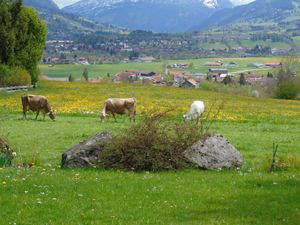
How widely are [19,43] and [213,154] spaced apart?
56414 millimetres

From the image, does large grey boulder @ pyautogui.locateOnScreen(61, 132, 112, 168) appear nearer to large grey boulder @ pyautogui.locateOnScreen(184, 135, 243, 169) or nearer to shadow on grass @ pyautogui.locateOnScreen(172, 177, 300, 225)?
large grey boulder @ pyautogui.locateOnScreen(184, 135, 243, 169)

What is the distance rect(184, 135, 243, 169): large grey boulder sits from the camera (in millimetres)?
19172

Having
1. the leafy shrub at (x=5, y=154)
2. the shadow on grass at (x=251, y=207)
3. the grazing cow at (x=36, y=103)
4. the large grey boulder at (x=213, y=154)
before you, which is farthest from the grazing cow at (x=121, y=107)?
the shadow on grass at (x=251, y=207)

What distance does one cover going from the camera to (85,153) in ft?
63.5

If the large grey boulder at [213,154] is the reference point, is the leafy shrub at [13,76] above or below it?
below

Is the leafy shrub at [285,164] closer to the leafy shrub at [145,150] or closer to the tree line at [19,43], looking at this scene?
the leafy shrub at [145,150]

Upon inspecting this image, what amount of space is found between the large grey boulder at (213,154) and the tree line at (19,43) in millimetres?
50394

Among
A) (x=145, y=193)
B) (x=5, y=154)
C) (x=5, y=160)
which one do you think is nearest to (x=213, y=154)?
(x=145, y=193)

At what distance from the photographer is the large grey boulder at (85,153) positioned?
19125mm

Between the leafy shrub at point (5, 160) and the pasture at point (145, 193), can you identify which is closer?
the pasture at point (145, 193)

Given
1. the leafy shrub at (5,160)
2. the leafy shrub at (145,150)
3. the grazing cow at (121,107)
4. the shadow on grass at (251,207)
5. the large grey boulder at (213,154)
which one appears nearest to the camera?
the shadow on grass at (251,207)

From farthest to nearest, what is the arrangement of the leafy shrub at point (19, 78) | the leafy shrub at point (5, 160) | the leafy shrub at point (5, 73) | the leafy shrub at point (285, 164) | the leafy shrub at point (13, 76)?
the leafy shrub at point (19, 78) → the leafy shrub at point (13, 76) → the leafy shrub at point (5, 73) → the leafy shrub at point (285, 164) → the leafy shrub at point (5, 160)

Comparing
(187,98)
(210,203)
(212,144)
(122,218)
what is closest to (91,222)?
(122,218)

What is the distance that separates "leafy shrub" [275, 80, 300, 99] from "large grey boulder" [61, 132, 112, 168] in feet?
238
